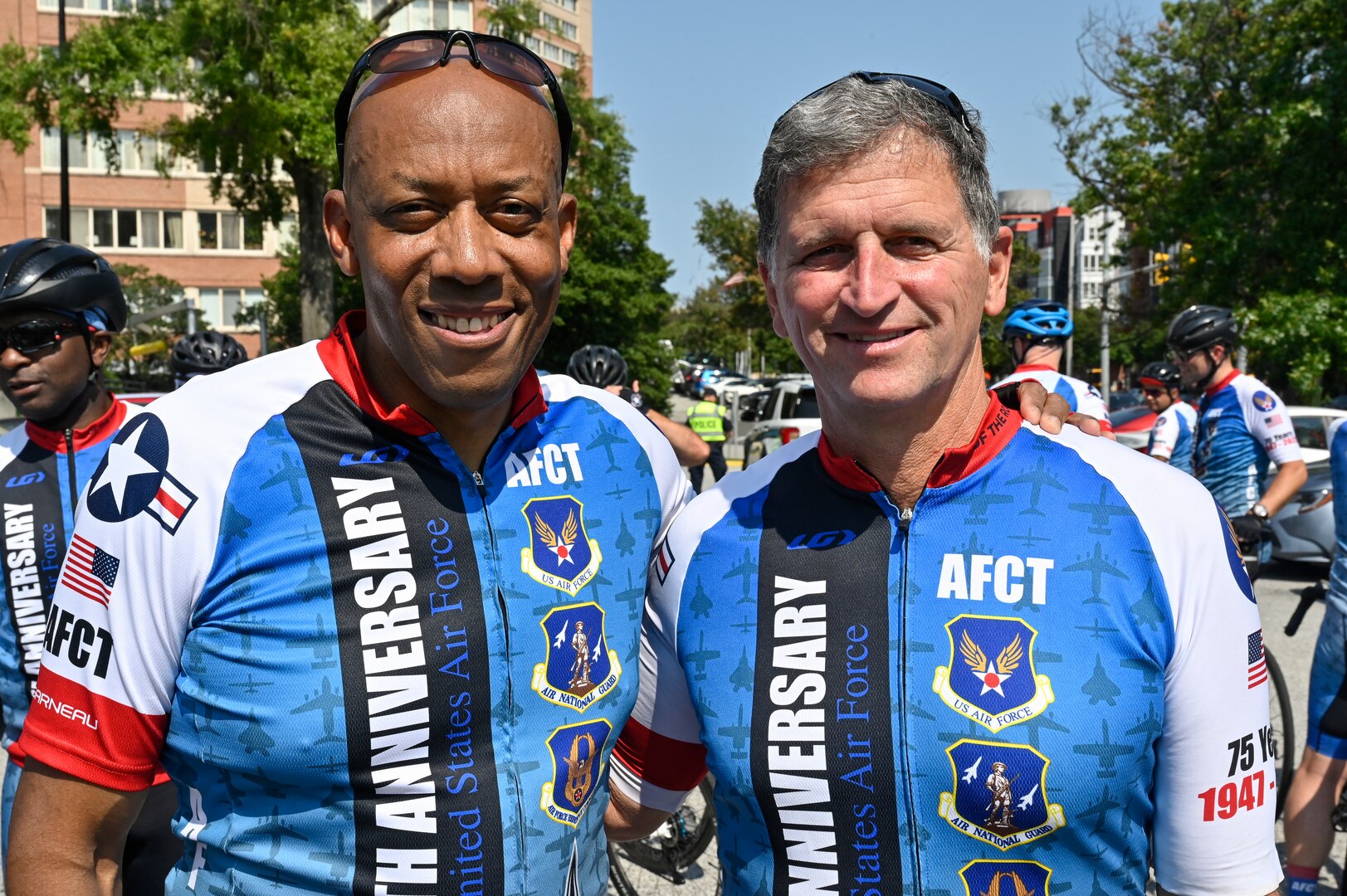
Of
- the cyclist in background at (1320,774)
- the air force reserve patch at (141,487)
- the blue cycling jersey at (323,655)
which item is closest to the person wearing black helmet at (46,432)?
the blue cycling jersey at (323,655)

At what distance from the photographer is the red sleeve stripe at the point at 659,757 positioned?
2.44 metres

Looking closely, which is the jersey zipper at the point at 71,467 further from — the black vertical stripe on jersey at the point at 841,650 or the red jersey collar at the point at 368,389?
the black vertical stripe on jersey at the point at 841,650

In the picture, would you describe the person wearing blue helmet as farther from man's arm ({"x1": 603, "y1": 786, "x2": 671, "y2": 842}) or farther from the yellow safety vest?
the yellow safety vest

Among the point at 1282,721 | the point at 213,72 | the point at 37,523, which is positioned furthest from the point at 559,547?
the point at 213,72

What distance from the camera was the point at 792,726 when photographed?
2.05 metres

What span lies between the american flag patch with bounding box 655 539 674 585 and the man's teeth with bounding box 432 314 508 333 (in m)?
0.58

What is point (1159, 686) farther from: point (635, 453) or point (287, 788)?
point (287, 788)

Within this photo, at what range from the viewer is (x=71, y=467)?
150 inches

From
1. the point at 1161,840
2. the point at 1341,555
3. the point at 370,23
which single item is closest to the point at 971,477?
the point at 1161,840

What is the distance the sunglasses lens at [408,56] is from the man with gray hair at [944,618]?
667 mm

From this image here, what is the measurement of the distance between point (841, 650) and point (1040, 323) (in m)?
5.47

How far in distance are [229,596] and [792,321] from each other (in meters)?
1.12

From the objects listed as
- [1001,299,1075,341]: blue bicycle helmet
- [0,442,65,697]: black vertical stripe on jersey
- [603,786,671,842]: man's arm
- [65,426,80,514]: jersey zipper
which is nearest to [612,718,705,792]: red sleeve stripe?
[603,786,671,842]: man's arm

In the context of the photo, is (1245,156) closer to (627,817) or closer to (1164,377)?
(1164,377)
